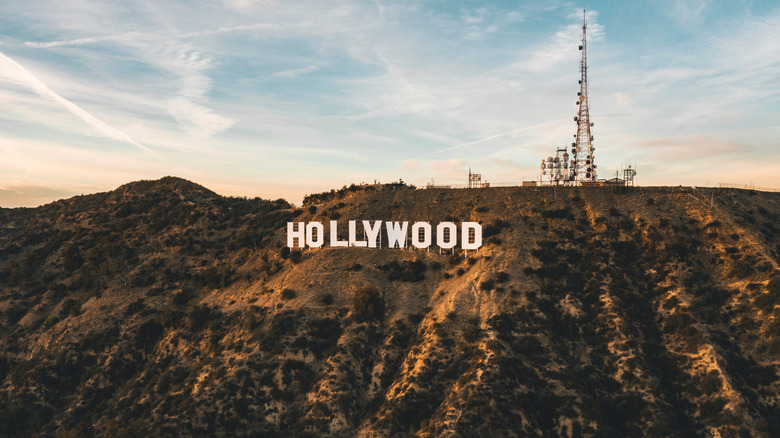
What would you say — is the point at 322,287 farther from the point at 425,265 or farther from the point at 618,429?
the point at 618,429

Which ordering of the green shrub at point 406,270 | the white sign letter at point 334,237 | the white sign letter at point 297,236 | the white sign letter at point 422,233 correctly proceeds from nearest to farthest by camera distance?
the green shrub at point 406,270 → the white sign letter at point 422,233 → the white sign letter at point 334,237 → the white sign letter at point 297,236

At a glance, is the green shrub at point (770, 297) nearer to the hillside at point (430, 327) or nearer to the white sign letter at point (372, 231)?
the hillside at point (430, 327)

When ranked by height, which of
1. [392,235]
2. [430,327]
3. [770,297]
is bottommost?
[430,327]

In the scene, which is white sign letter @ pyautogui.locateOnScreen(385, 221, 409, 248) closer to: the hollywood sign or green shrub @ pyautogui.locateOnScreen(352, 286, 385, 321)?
the hollywood sign

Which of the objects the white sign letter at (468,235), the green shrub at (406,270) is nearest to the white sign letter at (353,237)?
the green shrub at (406,270)

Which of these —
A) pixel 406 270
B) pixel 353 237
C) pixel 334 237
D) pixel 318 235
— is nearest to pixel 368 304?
pixel 406 270

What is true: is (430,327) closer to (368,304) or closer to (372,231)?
(368,304)

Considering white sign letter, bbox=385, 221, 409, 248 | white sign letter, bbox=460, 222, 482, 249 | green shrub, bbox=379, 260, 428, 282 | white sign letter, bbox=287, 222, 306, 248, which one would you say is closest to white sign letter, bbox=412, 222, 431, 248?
white sign letter, bbox=385, 221, 409, 248
